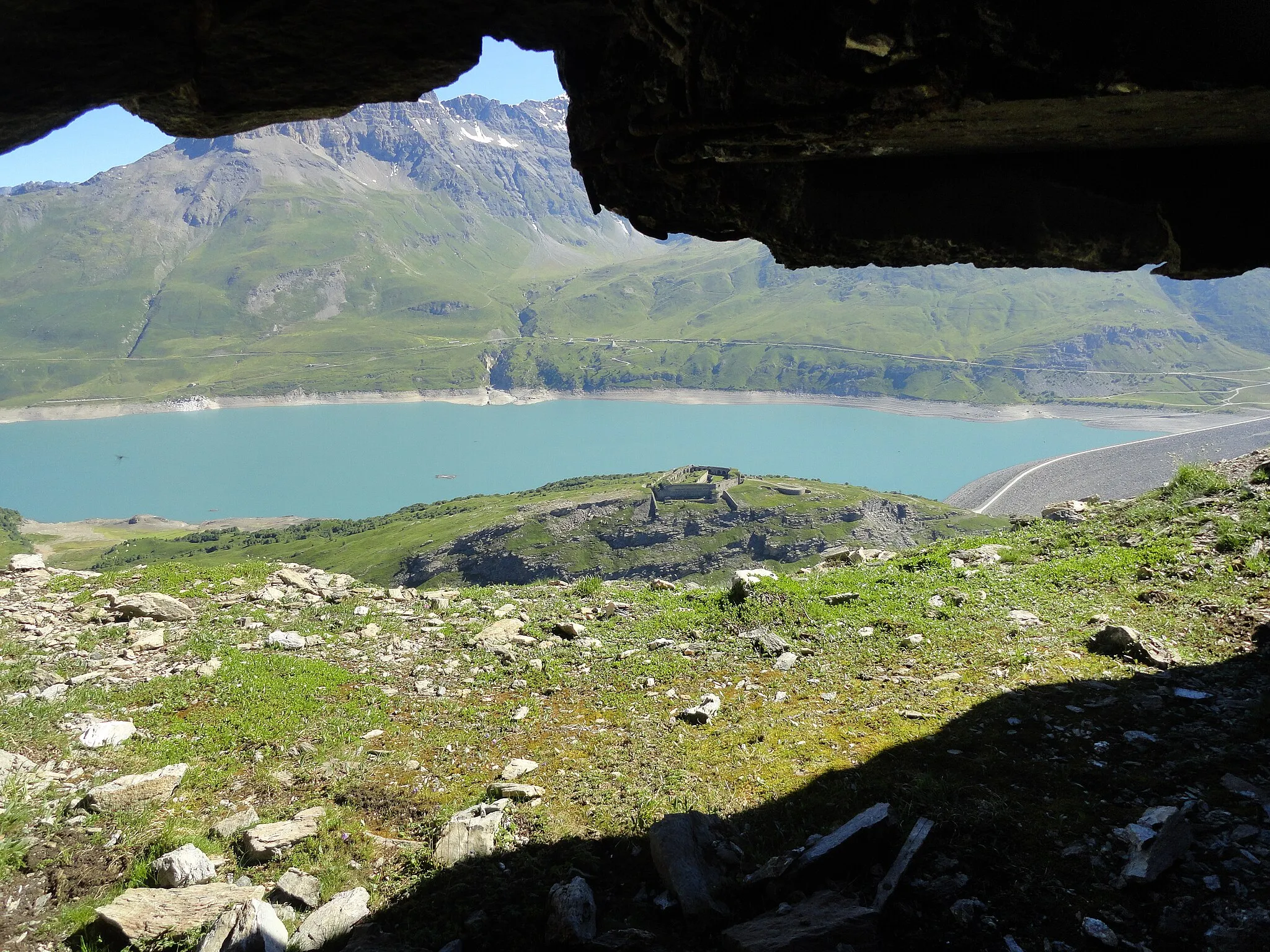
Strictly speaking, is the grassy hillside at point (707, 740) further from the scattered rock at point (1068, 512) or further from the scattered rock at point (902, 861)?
the scattered rock at point (1068, 512)

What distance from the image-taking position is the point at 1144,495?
702 inches

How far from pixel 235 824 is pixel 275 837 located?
1.95 feet

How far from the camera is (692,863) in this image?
21.6 ft

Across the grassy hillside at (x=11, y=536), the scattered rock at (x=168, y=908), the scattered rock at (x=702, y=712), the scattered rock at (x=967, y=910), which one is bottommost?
the grassy hillside at (x=11, y=536)

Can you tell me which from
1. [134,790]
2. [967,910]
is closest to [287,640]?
[134,790]

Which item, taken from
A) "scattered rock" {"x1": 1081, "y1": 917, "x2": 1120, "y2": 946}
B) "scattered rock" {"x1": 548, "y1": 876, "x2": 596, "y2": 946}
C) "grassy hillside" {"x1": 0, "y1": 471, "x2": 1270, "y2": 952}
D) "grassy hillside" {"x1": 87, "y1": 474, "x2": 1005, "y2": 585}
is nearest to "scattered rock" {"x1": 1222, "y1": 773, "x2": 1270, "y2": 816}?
"grassy hillside" {"x1": 0, "y1": 471, "x2": 1270, "y2": 952}

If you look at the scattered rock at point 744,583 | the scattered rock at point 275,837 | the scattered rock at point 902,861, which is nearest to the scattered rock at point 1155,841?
the scattered rock at point 902,861

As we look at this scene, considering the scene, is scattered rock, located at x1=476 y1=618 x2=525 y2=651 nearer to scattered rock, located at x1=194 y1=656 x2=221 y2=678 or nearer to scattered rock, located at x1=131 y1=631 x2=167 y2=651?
scattered rock, located at x1=194 y1=656 x2=221 y2=678

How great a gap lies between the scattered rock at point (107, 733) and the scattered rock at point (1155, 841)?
1102 cm

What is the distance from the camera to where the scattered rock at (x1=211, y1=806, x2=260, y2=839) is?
7.65 meters

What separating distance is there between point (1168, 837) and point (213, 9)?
11056 mm

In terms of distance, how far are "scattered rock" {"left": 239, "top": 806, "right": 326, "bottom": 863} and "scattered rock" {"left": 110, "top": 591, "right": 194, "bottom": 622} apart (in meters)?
7.82

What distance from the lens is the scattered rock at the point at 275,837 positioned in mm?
7359

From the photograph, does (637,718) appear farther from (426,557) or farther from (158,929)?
(426,557)
